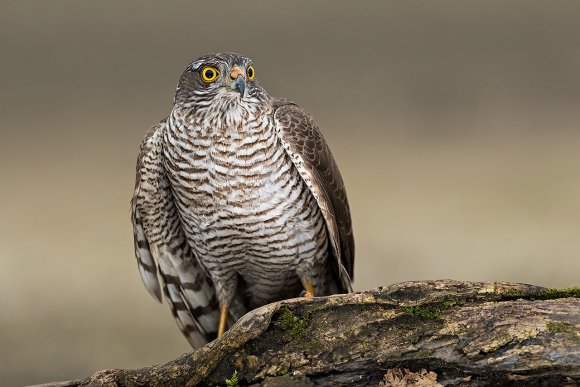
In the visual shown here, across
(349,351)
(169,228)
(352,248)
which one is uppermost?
(169,228)

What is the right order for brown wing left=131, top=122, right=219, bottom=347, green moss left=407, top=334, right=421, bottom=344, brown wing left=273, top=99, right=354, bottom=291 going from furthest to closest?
brown wing left=131, top=122, right=219, bottom=347, brown wing left=273, top=99, right=354, bottom=291, green moss left=407, top=334, right=421, bottom=344

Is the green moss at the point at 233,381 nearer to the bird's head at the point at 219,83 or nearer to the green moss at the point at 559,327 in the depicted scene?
the green moss at the point at 559,327

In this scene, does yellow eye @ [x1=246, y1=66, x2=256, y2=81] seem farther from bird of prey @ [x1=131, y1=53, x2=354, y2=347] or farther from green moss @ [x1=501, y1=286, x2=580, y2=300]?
green moss @ [x1=501, y1=286, x2=580, y2=300]

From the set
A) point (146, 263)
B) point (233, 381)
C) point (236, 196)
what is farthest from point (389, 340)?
point (146, 263)

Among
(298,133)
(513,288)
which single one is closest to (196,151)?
(298,133)

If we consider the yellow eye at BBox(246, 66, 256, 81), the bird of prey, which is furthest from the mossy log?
the yellow eye at BBox(246, 66, 256, 81)

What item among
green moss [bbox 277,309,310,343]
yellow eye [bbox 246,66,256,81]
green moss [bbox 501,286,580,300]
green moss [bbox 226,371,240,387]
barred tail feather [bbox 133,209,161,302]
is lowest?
green moss [bbox 226,371,240,387]

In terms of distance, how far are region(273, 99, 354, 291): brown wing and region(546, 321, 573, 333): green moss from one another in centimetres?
121

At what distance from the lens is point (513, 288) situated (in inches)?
111

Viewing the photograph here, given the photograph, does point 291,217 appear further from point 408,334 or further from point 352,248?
point 408,334

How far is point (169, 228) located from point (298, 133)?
782 mm

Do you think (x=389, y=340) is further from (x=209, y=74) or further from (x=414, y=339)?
(x=209, y=74)

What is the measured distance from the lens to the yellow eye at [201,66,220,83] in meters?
3.39

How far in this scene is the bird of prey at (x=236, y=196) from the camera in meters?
3.39
